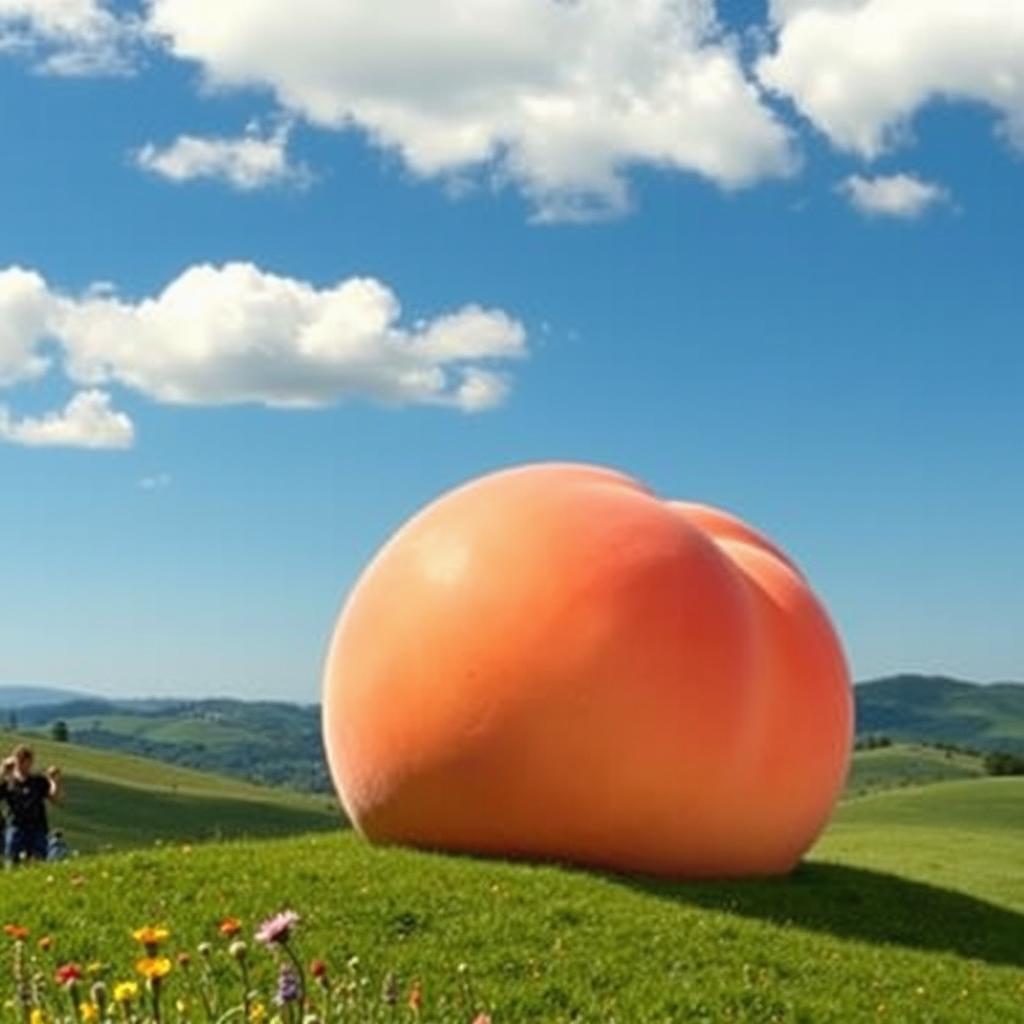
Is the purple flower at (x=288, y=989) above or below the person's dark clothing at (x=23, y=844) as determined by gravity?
above

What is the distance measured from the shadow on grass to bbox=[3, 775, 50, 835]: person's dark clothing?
6751 millimetres

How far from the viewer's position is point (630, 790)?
18266 mm

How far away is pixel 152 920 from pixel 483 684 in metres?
5.27

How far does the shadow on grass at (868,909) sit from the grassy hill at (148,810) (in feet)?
93.4

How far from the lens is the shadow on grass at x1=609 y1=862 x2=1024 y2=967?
18.3 metres

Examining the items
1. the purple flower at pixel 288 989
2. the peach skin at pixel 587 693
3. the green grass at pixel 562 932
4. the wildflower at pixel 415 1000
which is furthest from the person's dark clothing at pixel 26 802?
the purple flower at pixel 288 989

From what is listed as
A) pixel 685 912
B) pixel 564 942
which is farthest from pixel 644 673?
pixel 564 942

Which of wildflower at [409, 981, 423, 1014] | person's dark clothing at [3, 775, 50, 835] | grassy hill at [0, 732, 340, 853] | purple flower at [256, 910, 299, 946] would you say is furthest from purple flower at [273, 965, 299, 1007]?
grassy hill at [0, 732, 340, 853]

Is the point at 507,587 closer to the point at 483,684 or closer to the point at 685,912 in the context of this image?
the point at 483,684

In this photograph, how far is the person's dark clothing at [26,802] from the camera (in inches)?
782

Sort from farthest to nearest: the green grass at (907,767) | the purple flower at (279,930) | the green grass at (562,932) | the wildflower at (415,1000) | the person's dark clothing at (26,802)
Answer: the green grass at (907,767), the person's dark clothing at (26,802), the green grass at (562,932), the wildflower at (415,1000), the purple flower at (279,930)

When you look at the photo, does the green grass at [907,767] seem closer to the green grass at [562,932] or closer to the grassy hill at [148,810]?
the grassy hill at [148,810]

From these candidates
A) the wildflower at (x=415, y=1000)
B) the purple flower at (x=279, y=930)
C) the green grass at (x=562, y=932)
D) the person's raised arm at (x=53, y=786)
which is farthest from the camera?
the person's raised arm at (x=53, y=786)

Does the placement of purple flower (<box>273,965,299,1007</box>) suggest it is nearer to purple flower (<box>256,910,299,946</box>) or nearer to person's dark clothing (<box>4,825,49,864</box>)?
purple flower (<box>256,910,299,946</box>)
